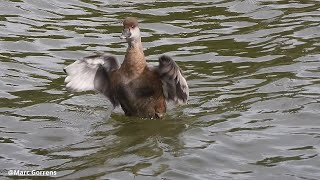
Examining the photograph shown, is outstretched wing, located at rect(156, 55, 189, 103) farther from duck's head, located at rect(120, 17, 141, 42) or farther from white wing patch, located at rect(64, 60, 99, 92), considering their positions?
white wing patch, located at rect(64, 60, 99, 92)

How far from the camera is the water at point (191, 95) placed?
26.9ft

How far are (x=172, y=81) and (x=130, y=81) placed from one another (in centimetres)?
50

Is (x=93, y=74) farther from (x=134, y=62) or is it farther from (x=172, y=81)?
(x=172, y=81)

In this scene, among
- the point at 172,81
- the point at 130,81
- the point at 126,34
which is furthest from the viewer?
the point at 126,34

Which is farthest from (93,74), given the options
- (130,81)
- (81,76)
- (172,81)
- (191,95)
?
(191,95)

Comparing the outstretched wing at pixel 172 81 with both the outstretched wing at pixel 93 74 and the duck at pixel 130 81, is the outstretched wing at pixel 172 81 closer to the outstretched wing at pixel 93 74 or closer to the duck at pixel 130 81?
the duck at pixel 130 81

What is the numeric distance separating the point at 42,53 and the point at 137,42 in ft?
8.03

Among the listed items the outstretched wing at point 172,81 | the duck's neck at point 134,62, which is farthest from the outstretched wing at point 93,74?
the outstretched wing at point 172,81

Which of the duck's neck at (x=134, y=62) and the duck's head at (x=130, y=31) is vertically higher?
the duck's head at (x=130, y=31)

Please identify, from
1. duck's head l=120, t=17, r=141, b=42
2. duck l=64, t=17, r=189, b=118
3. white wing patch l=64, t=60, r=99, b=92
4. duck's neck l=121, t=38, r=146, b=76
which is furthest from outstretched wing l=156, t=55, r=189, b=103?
white wing patch l=64, t=60, r=99, b=92

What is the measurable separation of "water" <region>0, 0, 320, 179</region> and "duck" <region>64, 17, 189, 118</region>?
8.2 inches

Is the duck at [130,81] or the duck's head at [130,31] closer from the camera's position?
the duck at [130,81]

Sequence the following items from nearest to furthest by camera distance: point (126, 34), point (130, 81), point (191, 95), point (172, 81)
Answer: point (172, 81) < point (130, 81) < point (126, 34) < point (191, 95)

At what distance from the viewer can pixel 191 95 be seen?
10.5 meters
